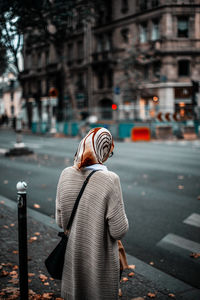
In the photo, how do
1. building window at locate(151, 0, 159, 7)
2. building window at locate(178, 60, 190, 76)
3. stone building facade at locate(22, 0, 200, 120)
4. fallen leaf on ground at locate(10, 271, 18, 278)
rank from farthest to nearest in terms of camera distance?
building window at locate(151, 0, 159, 7), building window at locate(178, 60, 190, 76), stone building facade at locate(22, 0, 200, 120), fallen leaf on ground at locate(10, 271, 18, 278)

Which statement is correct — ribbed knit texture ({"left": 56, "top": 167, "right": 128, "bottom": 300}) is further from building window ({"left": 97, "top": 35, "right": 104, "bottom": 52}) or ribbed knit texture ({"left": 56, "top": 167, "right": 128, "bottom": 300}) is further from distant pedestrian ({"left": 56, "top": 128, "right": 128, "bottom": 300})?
building window ({"left": 97, "top": 35, "right": 104, "bottom": 52})

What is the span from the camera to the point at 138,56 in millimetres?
33656

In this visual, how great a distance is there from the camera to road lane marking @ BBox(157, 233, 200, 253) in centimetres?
456

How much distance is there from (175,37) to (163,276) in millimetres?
32298

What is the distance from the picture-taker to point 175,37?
32906 millimetres

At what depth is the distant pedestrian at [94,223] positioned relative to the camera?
2340 mm

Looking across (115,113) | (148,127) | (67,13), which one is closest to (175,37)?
(115,113)

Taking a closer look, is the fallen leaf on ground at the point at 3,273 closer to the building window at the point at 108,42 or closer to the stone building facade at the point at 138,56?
the stone building facade at the point at 138,56

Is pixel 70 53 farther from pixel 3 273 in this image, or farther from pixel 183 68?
pixel 3 273

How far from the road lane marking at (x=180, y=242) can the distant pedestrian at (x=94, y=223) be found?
237cm

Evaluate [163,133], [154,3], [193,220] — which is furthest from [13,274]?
[154,3]

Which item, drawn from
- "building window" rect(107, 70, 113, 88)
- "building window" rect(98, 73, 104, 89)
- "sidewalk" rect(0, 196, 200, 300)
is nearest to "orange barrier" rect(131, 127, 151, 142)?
"sidewalk" rect(0, 196, 200, 300)

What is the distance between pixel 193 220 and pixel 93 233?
3590mm

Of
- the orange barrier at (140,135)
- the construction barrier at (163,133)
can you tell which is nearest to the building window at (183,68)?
the construction barrier at (163,133)
